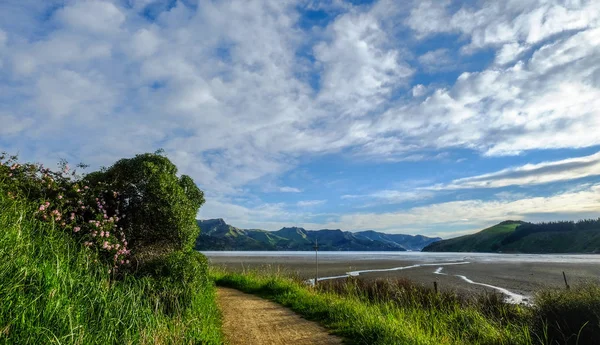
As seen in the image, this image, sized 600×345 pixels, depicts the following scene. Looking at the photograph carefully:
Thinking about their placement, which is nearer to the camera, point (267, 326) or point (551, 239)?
point (267, 326)

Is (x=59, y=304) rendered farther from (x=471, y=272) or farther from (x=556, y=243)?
(x=556, y=243)

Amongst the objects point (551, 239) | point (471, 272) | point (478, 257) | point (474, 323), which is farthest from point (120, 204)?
point (551, 239)

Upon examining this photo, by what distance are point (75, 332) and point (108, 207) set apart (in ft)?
24.0

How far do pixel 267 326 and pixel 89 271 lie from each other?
4.97 metres

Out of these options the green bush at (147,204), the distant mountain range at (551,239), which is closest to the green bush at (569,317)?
the green bush at (147,204)

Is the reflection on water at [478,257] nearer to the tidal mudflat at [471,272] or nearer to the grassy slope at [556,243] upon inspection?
the tidal mudflat at [471,272]

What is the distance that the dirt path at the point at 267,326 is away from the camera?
351 inches

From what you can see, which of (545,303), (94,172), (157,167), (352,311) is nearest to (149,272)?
(157,167)

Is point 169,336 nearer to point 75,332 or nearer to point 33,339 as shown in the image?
point 75,332

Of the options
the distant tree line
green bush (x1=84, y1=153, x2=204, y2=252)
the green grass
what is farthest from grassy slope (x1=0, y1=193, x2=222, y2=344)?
the distant tree line

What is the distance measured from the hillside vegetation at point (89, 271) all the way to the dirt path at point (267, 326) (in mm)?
590

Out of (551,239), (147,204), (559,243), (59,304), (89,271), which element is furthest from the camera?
(551,239)

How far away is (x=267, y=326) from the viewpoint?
404 inches

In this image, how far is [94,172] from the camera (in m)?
12.9
